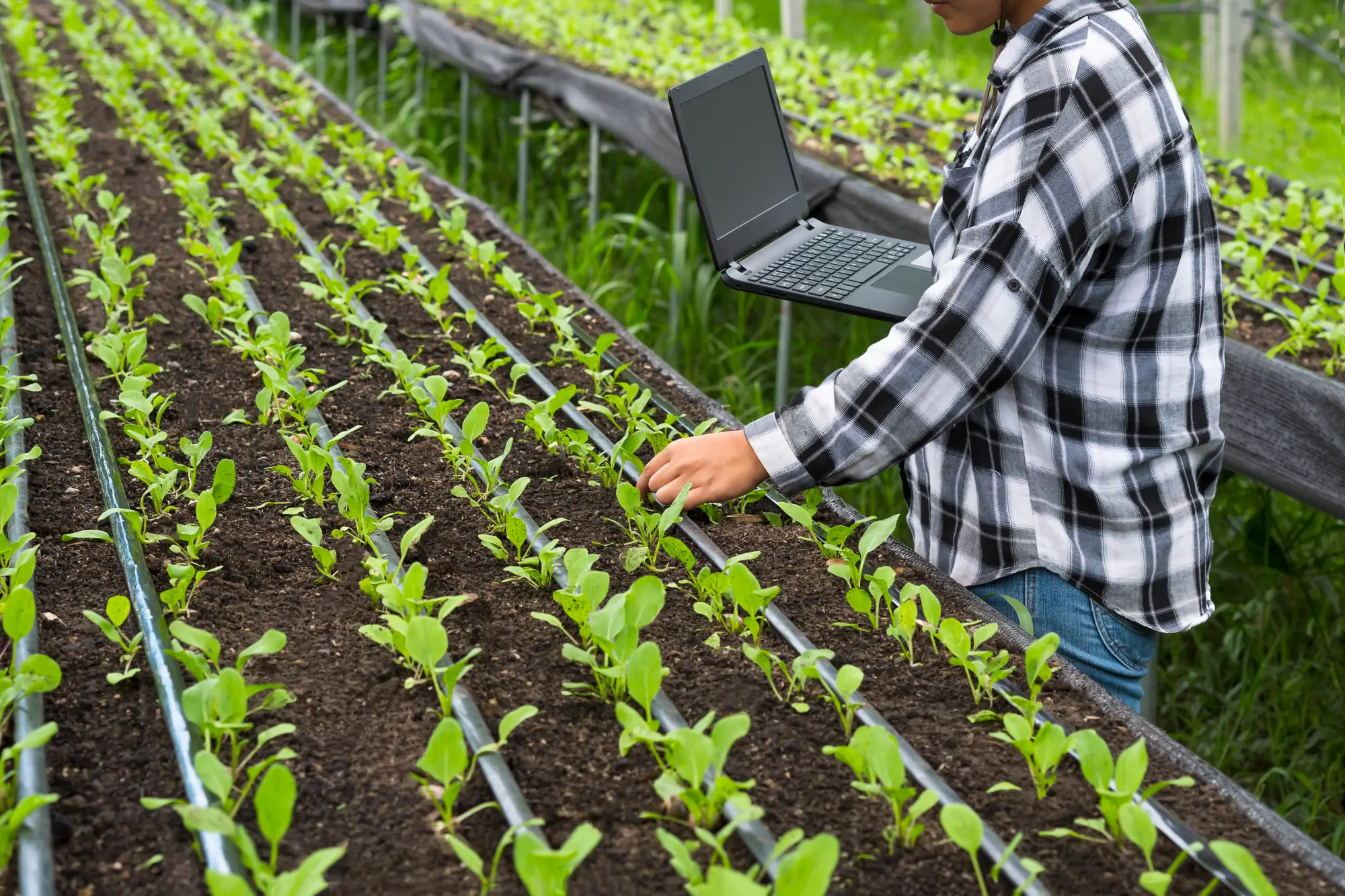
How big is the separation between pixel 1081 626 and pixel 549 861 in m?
0.88

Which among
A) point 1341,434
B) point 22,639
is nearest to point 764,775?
point 22,639

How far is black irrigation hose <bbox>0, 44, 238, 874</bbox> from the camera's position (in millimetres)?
1136

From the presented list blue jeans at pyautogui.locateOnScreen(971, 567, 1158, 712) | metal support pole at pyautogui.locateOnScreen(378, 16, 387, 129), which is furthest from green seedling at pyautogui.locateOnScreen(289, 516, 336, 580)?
metal support pole at pyautogui.locateOnScreen(378, 16, 387, 129)

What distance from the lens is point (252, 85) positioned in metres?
4.85

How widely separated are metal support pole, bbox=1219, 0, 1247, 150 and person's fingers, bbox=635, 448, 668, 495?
4.28 meters

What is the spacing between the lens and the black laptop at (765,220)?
6.31ft

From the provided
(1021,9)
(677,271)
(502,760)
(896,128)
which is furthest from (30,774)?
(896,128)

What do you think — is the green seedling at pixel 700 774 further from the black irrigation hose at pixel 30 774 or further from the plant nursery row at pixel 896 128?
the plant nursery row at pixel 896 128

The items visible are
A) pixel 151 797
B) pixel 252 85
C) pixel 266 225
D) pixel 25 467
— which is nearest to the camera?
pixel 151 797

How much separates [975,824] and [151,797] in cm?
71

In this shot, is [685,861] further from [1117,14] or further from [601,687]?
[1117,14]

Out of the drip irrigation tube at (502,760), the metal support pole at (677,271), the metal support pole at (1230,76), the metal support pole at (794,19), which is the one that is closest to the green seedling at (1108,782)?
the drip irrigation tube at (502,760)

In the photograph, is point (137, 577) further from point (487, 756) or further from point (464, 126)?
point (464, 126)

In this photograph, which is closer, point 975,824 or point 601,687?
point 975,824
